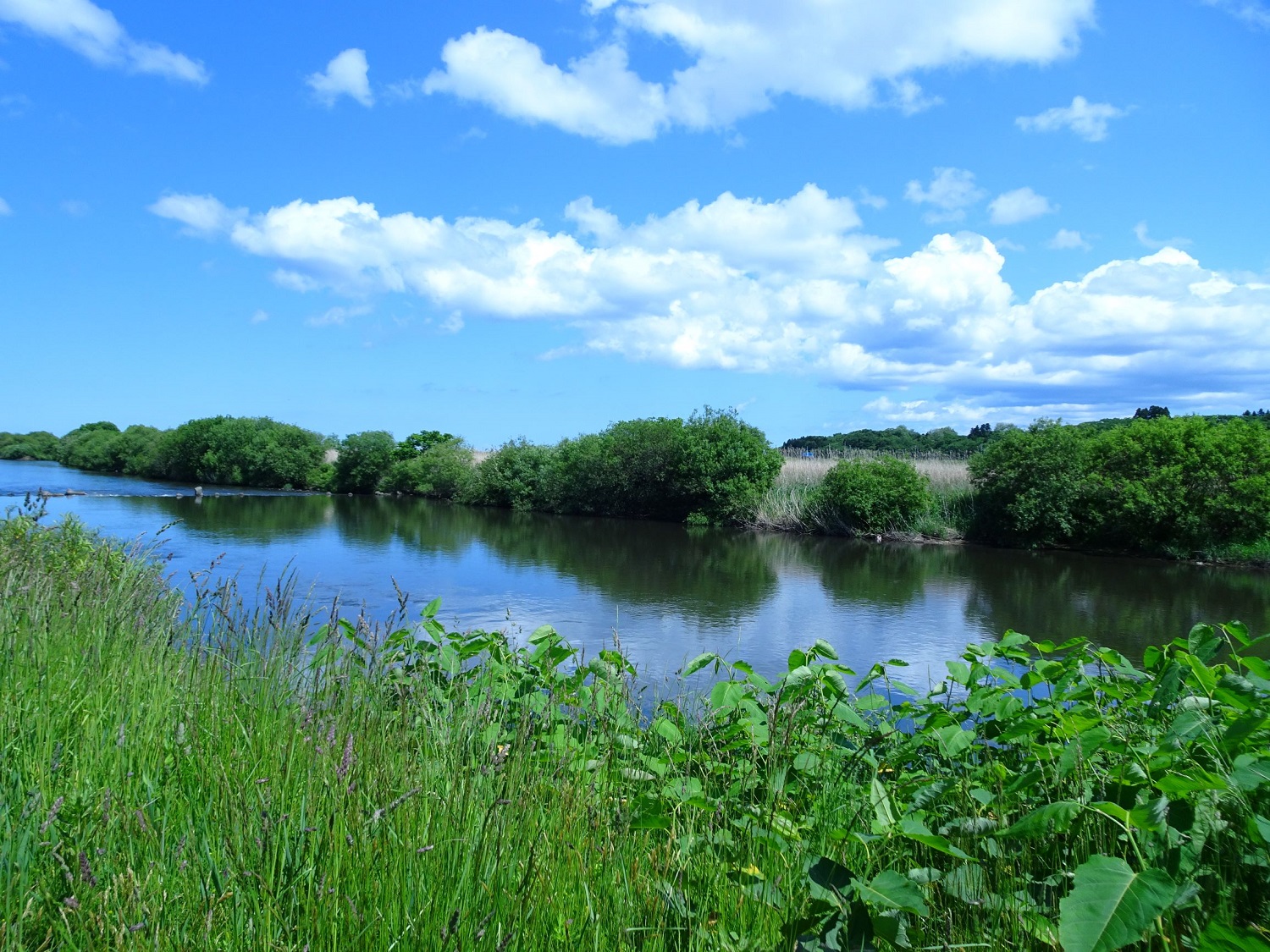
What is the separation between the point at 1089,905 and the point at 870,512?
91.4ft

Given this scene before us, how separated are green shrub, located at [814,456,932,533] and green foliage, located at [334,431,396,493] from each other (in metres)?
31.4

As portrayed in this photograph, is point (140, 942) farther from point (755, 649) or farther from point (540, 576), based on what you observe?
point (540, 576)

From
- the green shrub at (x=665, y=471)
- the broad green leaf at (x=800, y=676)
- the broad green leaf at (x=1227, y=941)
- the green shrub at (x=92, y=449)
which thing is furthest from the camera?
the green shrub at (x=92, y=449)

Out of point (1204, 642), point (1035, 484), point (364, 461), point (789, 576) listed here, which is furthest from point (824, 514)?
point (364, 461)

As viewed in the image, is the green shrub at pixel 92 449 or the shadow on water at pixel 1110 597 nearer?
the shadow on water at pixel 1110 597

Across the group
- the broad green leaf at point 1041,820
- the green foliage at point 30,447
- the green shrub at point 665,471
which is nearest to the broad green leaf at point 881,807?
the broad green leaf at point 1041,820

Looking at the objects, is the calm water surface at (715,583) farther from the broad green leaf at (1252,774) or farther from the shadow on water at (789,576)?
the broad green leaf at (1252,774)

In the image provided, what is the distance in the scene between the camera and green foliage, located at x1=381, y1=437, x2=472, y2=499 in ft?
147

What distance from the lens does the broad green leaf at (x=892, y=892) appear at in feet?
4.51

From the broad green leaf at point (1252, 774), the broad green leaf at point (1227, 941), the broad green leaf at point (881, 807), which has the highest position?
the broad green leaf at point (1252, 774)

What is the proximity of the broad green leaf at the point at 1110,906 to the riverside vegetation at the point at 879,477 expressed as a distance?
25153mm

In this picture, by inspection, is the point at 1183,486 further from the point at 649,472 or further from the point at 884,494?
the point at 649,472

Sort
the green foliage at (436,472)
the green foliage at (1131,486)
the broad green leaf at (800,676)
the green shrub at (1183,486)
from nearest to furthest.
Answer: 1. the broad green leaf at (800,676)
2. the green shrub at (1183,486)
3. the green foliage at (1131,486)
4. the green foliage at (436,472)

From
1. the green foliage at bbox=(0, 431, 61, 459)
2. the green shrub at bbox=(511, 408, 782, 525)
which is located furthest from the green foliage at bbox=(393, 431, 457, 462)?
the green foliage at bbox=(0, 431, 61, 459)
